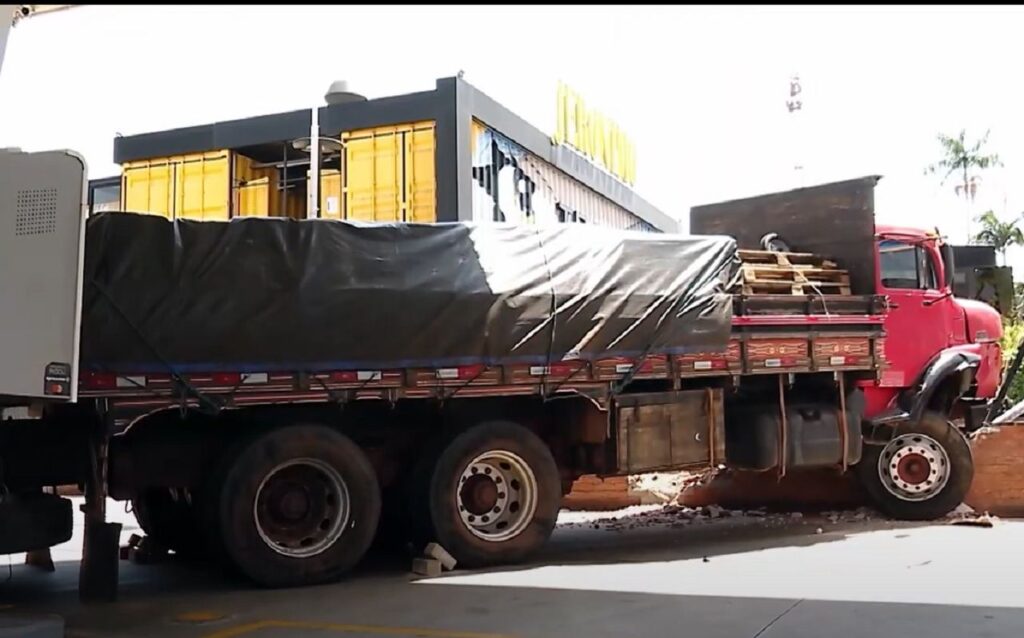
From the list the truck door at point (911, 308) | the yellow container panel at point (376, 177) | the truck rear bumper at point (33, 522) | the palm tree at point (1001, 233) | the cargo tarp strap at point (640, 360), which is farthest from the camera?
the palm tree at point (1001, 233)

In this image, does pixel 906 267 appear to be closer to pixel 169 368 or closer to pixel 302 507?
pixel 302 507

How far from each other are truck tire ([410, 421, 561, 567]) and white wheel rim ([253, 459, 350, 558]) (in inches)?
30.7

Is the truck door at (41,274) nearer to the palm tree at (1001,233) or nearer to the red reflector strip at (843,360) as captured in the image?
the red reflector strip at (843,360)

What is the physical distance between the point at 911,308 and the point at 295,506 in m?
7.29

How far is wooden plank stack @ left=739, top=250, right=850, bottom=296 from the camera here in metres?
9.96

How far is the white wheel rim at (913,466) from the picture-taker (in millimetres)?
10680

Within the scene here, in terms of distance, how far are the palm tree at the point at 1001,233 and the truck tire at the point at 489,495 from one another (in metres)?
36.2

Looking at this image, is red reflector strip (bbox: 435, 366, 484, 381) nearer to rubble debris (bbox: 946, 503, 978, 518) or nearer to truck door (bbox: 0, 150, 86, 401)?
truck door (bbox: 0, 150, 86, 401)

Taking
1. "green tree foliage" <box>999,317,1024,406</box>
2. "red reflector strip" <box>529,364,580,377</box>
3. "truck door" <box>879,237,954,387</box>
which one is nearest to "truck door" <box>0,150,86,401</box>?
"red reflector strip" <box>529,364,580,377</box>

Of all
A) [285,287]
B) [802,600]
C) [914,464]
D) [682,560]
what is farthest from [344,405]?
[914,464]

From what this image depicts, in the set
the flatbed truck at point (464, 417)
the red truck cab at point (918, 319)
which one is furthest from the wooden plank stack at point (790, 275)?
the red truck cab at point (918, 319)

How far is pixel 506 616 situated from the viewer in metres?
6.21

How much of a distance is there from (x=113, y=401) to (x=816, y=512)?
8.42 meters

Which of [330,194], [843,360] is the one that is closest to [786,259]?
[843,360]
